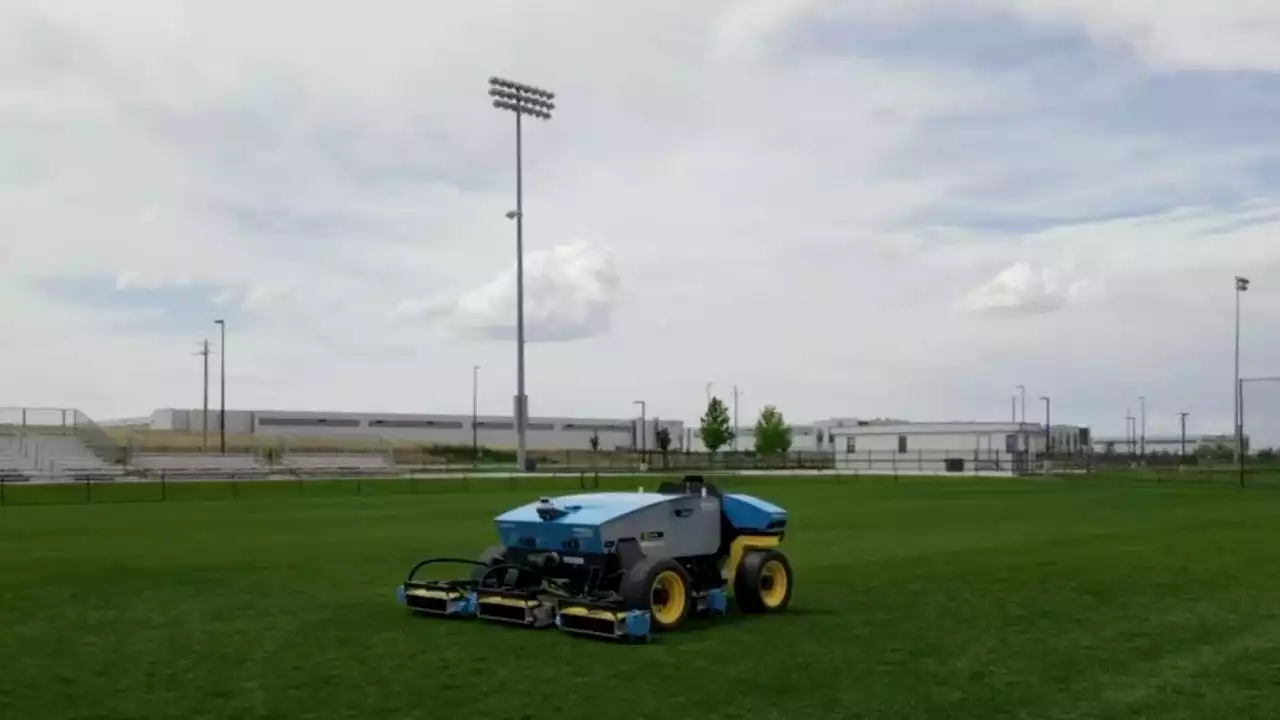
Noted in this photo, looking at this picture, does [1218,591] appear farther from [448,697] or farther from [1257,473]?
[1257,473]

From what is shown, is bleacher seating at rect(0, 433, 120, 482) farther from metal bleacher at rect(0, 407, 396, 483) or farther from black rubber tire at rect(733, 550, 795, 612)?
black rubber tire at rect(733, 550, 795, 612)

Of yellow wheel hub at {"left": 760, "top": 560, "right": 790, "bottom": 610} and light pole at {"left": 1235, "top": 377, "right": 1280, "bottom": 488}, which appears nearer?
yellow wheel hub at {"left": 760, "top": 560, "right": 790, "bottom": 610}

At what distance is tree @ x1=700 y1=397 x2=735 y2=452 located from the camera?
11106 cm

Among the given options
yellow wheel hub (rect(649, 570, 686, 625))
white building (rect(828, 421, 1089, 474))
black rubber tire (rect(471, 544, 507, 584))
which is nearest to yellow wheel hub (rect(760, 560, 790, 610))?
yellow wheel hub (rect(649, 570, 686, 625))

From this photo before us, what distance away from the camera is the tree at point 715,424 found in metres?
111

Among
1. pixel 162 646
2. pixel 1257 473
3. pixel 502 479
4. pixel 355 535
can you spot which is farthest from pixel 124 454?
pixel 162 646

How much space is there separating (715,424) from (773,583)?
323 feet

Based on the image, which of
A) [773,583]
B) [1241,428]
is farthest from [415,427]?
[773,583]

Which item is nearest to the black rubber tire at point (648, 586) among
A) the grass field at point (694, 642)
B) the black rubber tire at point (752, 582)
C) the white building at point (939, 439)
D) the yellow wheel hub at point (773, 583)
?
the grass field at point (694, 642)

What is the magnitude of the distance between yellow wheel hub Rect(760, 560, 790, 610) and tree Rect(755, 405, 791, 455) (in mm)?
102964

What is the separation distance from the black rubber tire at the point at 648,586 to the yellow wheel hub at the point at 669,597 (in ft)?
0.06

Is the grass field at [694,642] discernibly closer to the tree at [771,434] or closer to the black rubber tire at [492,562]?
the black rubber tire at [492,562]

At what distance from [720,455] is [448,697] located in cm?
10284

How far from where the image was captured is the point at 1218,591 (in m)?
14.3
